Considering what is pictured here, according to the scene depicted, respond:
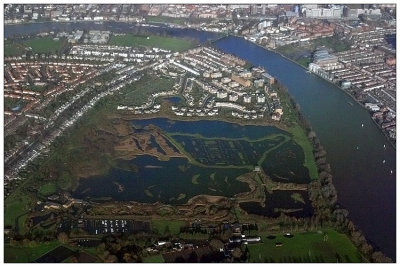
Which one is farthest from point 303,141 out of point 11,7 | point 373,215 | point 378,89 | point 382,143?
point 11,7

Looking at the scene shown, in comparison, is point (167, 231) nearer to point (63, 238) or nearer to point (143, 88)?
point (63, 238)

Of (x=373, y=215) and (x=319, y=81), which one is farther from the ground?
(x=319, y=81)

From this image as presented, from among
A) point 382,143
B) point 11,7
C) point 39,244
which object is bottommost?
point 39,244

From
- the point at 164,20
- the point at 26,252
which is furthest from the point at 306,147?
the point at 164,20

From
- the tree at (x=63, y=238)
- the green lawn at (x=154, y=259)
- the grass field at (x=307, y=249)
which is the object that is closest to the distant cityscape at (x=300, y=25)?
the grass field at (x=307, y=249)

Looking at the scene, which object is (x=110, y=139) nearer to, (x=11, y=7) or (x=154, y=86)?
(x=154, y=86)
